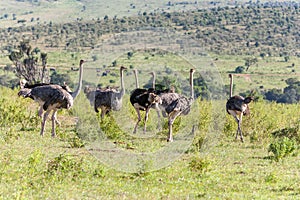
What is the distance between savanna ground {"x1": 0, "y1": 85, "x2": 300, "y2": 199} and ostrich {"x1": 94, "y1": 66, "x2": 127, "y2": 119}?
1289 mm

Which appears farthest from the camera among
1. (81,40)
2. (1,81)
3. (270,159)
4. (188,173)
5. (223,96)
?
(81,40)

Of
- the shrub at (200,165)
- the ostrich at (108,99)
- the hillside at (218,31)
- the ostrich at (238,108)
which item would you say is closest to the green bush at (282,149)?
the shrub at (200,165)

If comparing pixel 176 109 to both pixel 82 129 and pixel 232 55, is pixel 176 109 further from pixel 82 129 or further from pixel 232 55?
pixel 232 55

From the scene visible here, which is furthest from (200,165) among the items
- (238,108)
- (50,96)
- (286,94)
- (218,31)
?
(218,31)

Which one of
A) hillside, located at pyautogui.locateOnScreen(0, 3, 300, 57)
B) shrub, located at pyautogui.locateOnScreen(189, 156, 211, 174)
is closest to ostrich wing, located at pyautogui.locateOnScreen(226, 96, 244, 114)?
shrub, located at pyautogui.locateOnScreen(189, 156, 211, 174)

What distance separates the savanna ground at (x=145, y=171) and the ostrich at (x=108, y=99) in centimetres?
129

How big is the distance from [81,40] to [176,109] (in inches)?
2003

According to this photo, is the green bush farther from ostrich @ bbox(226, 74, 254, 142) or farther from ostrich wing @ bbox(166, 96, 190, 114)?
ostrich @ bbox(226, 74, 254, 142)

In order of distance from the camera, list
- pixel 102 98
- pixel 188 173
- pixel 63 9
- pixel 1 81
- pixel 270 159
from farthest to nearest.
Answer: pixel 63 9, pixel 1 81, pixel 102 98, pixel 270 159, pixel 188 173

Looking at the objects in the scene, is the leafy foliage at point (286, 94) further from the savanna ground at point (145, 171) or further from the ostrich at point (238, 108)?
the savanna ground at point (145, 171)

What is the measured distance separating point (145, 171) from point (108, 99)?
6.61 meters

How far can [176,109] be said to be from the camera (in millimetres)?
14516

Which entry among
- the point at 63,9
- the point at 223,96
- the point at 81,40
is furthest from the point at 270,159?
the point at 63,9

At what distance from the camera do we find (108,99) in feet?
54.2
